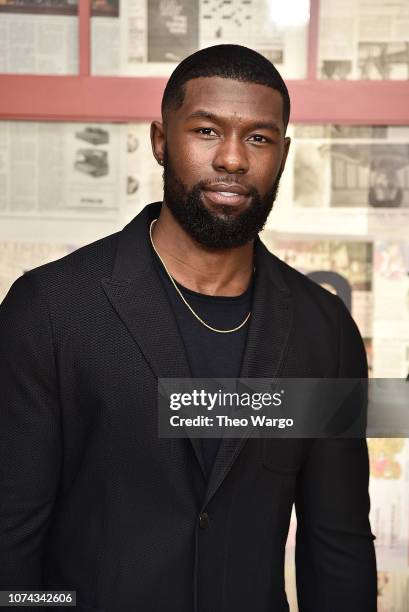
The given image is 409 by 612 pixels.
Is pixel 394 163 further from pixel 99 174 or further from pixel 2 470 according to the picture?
pixel 2 470

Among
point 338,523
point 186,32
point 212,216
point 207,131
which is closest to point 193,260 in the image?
point 212,216

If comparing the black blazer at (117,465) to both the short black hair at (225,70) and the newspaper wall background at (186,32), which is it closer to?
the short black hair at (225,70)

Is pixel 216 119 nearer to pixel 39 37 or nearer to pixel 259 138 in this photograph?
pixel 259 138

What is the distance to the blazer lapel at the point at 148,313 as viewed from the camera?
4.55 ft

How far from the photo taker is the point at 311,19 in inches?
97.8

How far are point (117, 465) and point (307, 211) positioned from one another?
1361 mm

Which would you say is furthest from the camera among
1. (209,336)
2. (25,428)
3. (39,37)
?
(39,37)

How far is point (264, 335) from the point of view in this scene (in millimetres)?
1477

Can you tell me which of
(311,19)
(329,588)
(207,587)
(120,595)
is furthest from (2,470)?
(311,19)

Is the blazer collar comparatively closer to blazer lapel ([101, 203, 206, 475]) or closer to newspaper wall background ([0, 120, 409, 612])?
blazer lapel ([101, 203, 206, 475])

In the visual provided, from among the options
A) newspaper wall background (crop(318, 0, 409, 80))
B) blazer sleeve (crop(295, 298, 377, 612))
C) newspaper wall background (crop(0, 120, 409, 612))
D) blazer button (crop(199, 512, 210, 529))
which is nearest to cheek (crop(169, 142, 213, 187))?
blazer sleeve (crop(295, 298, 377, 612))

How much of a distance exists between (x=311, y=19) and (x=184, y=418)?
5.07ft

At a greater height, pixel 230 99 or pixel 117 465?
pixel 230 99

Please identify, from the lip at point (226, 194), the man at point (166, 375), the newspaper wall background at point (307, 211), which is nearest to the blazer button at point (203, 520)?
the man at point (166, 375)
